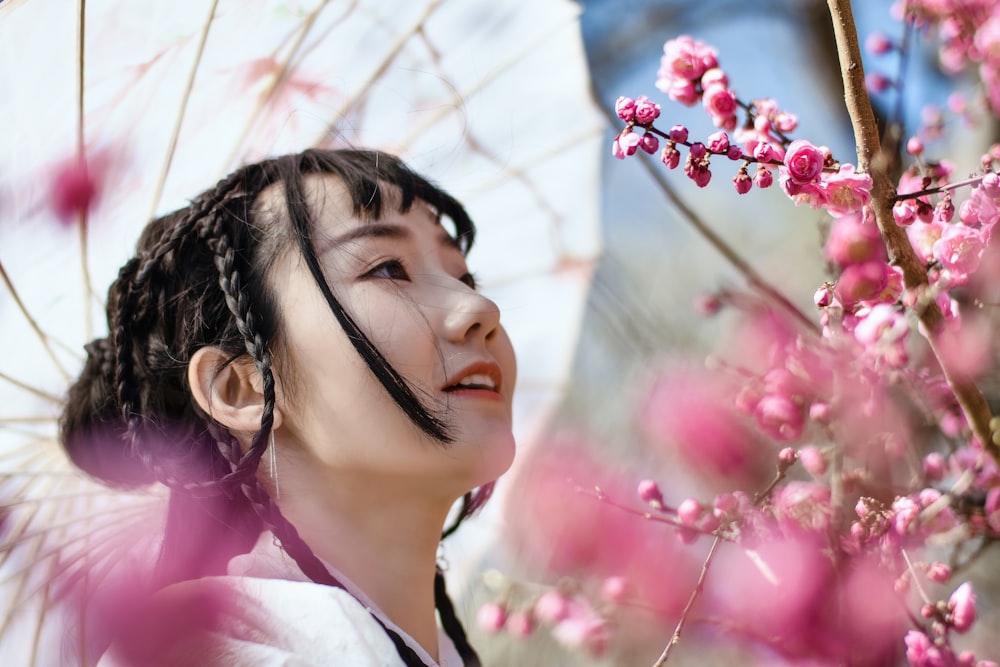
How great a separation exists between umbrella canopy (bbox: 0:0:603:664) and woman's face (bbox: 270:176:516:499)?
22 centimetres

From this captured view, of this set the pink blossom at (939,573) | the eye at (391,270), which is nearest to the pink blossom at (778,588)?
the pink blossom at (939,573)

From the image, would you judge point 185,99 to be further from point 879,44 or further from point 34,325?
point 879,44

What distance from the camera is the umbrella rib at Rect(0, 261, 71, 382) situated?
1.09 metres

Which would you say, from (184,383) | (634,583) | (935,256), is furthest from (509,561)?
(935,256)

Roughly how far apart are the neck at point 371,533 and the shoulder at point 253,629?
11 centimetres

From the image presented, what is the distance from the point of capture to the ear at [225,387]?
106cm

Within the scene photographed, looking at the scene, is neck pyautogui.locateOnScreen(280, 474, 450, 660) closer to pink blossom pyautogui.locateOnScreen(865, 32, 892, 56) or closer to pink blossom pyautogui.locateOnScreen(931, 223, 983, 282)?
pink blossom pyautogui.locateOnScreen(931, 223, 983, 282)

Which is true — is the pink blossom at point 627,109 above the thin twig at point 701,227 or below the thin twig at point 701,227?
above

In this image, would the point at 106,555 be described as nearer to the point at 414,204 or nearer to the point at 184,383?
the point at 184,383

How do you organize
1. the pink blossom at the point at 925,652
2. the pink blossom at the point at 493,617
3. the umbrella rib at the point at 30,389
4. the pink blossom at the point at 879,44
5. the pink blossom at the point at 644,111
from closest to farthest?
the pink blossom at the point at 644,111 → the pink blossom at the point at 925,652 → the umbrella rib at the point at 30,389 → the pink blossom at the point at 879,44 → the pink blossom at the point at 493,617

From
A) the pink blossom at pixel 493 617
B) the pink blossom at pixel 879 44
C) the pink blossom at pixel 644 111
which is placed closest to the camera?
the pink blossom at pixel 644 111

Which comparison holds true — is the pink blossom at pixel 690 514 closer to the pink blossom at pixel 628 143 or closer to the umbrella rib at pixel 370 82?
the pink blossom at pixel 628 143

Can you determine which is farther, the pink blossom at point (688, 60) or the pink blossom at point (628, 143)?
the pink blossom at point (688, 60)

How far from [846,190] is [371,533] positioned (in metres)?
0.64
